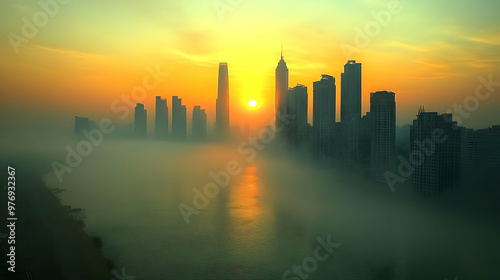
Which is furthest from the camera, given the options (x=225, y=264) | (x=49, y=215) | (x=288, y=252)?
(x=49, y=215)

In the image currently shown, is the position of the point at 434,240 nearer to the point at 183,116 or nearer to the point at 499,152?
the point at 499,152

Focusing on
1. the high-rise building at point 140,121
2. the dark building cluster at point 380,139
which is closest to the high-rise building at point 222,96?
the high-rise building at point 140,121

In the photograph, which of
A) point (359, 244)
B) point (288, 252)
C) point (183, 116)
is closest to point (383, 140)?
point (359, 244)

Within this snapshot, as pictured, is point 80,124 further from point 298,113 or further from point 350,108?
point 350,108

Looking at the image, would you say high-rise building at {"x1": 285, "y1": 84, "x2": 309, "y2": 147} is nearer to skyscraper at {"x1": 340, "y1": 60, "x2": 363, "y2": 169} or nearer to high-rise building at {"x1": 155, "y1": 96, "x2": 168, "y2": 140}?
skyscraper at {"x1": 340, "y1": 60, "x2": 363, "y2": 169}
